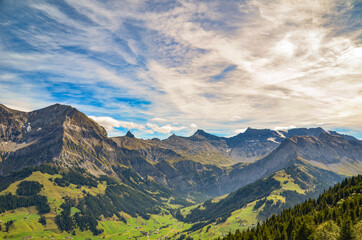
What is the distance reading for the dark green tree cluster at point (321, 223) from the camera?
79.6 meters

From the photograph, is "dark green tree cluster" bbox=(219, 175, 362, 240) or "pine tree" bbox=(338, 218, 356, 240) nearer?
"pine tree" bbox=(338, 218, 356, 240)

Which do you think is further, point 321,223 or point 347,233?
point 321,223

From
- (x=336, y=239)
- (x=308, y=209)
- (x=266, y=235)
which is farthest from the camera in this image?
(x=308, y=209)

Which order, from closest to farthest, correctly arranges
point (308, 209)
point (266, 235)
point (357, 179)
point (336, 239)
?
point (336, 239) < point (266, 235) < point (308, 209) < point (357, 179)

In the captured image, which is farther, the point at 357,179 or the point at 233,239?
the point at 357,179

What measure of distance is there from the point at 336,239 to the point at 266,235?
2900cm

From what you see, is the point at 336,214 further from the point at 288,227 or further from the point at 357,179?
the point at 357,179

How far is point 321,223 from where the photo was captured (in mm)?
100188

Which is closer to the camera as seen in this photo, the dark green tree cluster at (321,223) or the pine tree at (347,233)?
the pine tree at (347,233)

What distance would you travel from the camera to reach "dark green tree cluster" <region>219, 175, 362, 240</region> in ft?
261

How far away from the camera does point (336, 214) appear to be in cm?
10200

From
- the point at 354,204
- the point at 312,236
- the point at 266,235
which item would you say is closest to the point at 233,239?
the point at 266,235

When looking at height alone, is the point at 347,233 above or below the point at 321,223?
above

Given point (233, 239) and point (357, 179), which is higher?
point (357, 179)
